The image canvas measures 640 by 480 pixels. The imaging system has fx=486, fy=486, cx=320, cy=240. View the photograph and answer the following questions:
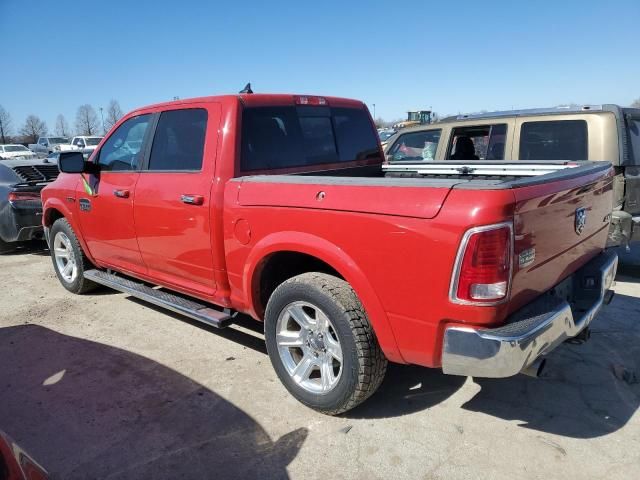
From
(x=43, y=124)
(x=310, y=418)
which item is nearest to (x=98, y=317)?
(x=310, y=418)

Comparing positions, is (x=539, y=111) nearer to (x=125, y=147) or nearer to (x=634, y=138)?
(x=634, y=138)

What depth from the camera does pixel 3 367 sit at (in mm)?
3842

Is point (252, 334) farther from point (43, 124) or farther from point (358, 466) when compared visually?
point (43, 124)

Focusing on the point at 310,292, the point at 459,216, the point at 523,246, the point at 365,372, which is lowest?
the point at 365,372

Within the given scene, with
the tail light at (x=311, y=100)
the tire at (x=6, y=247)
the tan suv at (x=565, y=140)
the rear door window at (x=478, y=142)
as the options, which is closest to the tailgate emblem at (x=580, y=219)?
the tan suv at (x=565, y=140)

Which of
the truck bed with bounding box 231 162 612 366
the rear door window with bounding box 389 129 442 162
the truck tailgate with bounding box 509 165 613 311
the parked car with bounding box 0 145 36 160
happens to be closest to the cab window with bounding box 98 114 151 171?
the truck bed with bounding box 231 162 612 366

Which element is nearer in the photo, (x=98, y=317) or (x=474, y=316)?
(x=474, y=316)

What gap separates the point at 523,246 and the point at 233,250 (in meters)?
1.88

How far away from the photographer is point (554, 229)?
2.55 m

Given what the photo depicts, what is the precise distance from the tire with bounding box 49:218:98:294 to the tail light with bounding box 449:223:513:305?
434 centimetres

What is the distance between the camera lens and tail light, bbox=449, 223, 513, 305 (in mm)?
2154

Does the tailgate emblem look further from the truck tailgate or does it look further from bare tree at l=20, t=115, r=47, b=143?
bare tree at l=20, t=115, r=47, b=143

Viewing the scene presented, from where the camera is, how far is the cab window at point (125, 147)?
4.20 metres

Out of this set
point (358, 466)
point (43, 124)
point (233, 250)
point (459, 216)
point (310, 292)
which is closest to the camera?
point (459, 216)
